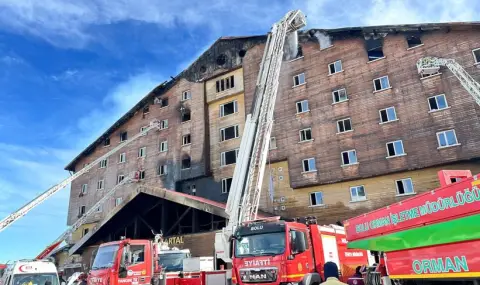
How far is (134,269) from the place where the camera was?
44.6ft

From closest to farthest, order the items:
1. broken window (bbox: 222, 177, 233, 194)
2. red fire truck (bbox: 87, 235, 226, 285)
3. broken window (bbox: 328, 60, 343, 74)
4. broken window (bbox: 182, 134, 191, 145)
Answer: red fire truck (bbox: 87, 235, 226, 285), broken window (bbox: 328, 60, 343, 74), broken window (bbox: 222, 177, 233, 194), broken window (bbox: 182, 134, 191, 145)

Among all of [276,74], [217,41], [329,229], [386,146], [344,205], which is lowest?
[329,229]

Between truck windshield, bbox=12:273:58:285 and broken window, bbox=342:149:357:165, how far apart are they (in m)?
20.5

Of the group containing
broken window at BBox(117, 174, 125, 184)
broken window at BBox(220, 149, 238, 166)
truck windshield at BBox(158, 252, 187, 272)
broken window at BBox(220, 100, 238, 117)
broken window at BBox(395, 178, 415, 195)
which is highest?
broken window at BBox(220, 100, 238, 117)

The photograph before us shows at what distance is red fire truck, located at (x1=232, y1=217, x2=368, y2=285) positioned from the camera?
35.2ft

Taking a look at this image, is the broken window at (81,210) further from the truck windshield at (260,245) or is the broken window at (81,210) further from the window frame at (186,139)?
the truck windshield at (260,245)

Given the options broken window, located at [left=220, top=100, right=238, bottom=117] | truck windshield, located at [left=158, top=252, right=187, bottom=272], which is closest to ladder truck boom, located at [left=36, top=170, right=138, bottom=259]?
broken window, located at [left=220, top=100, right=238, bottom=117]

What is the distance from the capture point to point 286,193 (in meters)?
28.1

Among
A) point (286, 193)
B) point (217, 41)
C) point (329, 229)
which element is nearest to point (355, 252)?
point (329, 229)

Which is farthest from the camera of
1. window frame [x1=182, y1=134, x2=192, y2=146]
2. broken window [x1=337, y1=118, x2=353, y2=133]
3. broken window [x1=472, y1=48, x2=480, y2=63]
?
window frame [x1=182, y1=134, x2=192, y2=146]

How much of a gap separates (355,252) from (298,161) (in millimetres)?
14149

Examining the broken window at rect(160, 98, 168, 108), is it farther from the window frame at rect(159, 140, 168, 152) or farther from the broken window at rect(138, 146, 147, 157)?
the broken window at rect(138, 146, 147, 157)

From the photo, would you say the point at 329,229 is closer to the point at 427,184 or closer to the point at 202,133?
the point at 427,184

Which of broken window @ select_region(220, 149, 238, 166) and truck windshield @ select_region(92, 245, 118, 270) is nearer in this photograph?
truck windshield @ select_region(92, 245, 118, 270)
